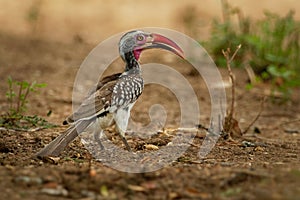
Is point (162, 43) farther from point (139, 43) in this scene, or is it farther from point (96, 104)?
point (96, 104)

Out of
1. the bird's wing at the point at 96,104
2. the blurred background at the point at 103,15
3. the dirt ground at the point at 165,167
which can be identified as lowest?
the dirt ground at the point at 165,167

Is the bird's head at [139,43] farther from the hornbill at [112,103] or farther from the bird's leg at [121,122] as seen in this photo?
the bird's leg at [121,122]

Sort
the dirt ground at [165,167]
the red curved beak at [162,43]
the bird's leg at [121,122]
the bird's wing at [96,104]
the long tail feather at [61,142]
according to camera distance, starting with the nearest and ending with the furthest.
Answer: the dirt ground at [165,167]
the long tail feather at [61,142]
the bird's wing at [96,104]
the bird's leg at [121,122]
the red curved beak at [162,43]

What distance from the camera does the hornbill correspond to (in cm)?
541

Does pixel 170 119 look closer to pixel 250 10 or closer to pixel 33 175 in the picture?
pixel 33 175

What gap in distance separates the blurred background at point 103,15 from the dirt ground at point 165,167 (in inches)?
108

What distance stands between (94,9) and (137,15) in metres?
1.22

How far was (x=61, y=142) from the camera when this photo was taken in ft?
17.5

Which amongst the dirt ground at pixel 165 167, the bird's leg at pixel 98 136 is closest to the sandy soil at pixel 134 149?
the dirt ground at pixel 165 167

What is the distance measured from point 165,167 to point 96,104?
1192 mm

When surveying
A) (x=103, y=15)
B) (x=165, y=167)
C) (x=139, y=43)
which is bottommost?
(x=165, y=167)

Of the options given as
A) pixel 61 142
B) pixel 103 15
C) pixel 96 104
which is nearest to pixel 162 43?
pixel 96 104

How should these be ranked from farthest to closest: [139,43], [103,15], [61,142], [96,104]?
1. [103,15]
2. [139,43]
3. [96,104]
4. [61,142]

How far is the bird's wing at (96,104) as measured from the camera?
5541mm
